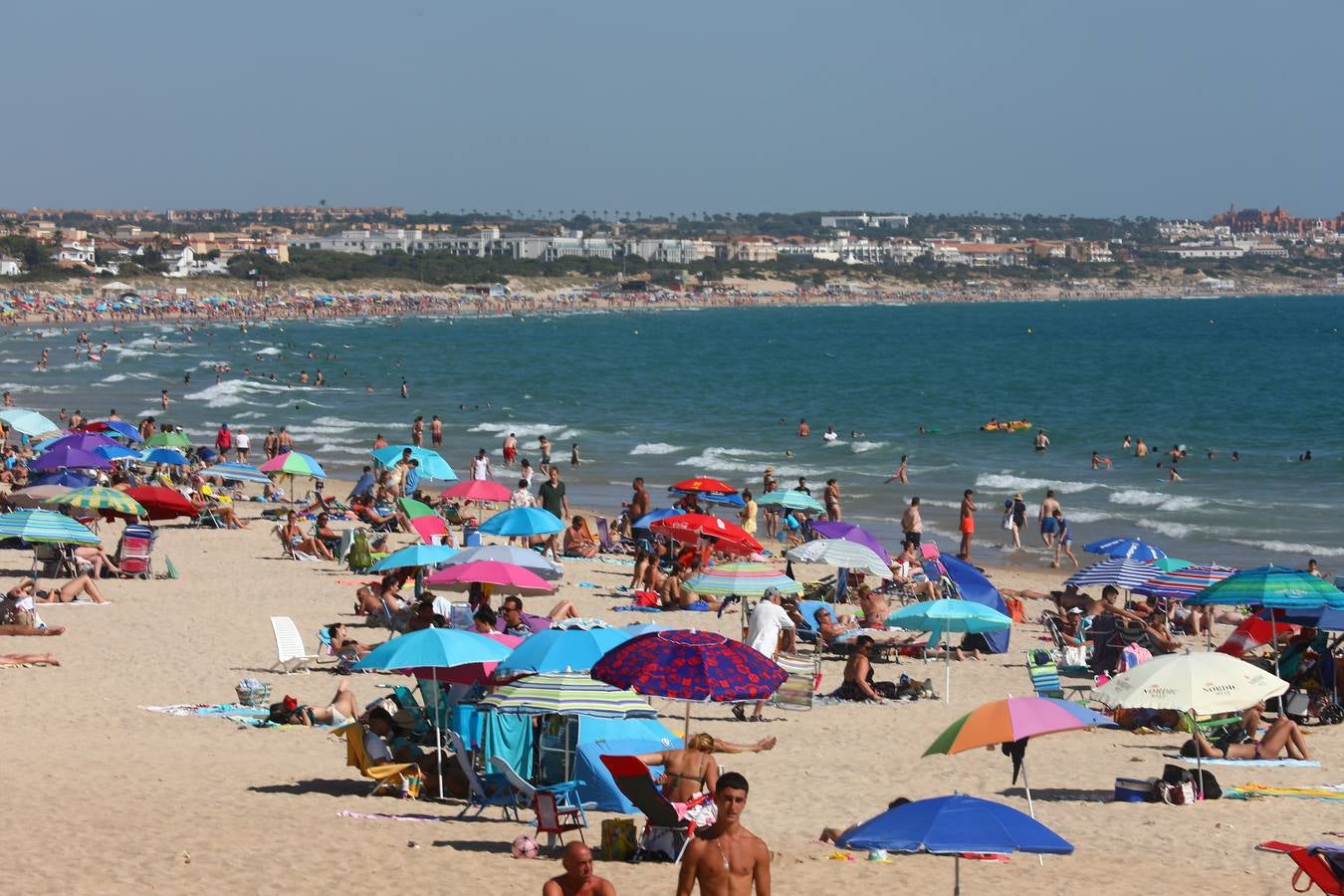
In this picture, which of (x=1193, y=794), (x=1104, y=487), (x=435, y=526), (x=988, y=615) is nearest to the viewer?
(x=1193, y=794)

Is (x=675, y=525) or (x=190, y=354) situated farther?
(x=190, y=354)

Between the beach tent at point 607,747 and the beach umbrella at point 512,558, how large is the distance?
5216 millimetres

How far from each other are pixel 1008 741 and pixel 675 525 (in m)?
8.80

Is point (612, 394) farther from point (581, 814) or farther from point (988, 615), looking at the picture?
point (581, 814)

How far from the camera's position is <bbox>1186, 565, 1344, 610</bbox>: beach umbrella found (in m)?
11.9

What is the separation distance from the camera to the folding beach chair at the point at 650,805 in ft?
26.0

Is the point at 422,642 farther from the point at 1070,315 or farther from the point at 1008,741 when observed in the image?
the point at 1070,315

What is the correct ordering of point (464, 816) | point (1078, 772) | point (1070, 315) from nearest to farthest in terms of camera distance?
point (464, 816)
point (1078, 772)
point (1070, 315)

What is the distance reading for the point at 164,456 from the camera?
25125 mm

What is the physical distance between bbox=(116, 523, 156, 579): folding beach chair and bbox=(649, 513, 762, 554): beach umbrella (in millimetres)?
5332

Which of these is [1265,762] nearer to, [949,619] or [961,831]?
[949,619]

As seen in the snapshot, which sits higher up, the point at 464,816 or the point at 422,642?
the point at 422,642

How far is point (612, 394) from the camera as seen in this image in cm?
5747

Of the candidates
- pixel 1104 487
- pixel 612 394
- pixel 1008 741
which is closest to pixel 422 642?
pixel 1008 741
